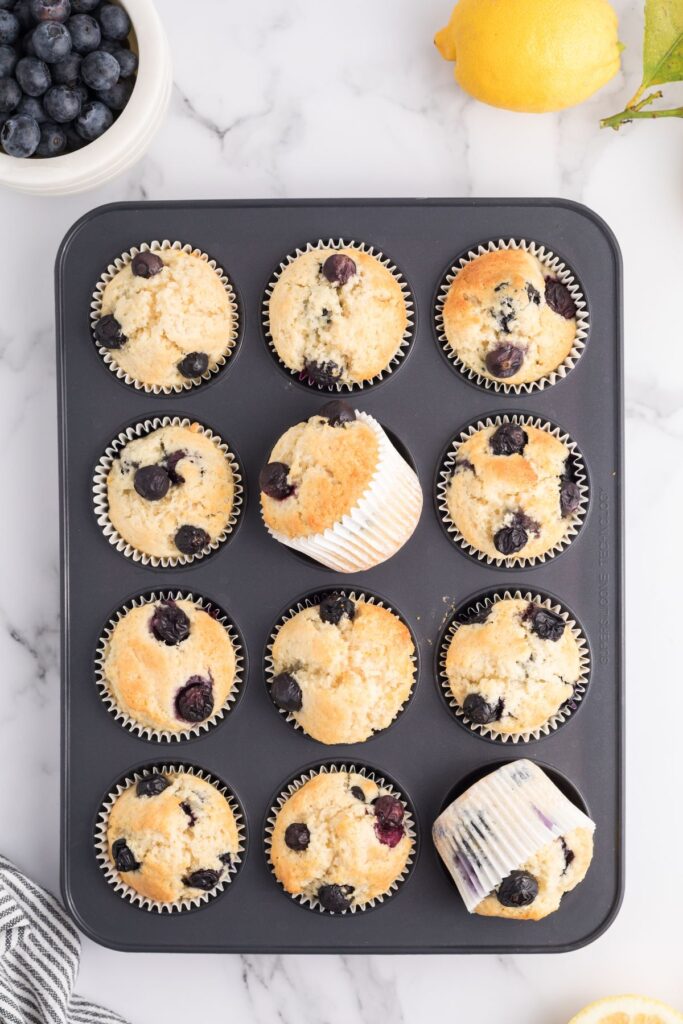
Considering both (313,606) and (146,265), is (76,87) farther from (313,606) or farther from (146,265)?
(313,606)

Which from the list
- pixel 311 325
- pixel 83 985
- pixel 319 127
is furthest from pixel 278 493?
pixel 83 985

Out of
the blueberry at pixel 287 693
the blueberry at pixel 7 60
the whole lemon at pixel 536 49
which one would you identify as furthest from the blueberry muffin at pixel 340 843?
the blueberry at pixel 7 60

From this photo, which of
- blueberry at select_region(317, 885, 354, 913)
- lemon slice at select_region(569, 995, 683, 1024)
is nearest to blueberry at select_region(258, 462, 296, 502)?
blueberry at select_region(317, 885, 354, 913)

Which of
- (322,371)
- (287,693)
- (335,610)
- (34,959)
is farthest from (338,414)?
(34,959)

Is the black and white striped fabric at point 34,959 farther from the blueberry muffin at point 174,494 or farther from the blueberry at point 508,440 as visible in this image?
the blueberry at point 508,440

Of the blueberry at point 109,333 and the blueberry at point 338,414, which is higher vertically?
the blueberry at point 109,333

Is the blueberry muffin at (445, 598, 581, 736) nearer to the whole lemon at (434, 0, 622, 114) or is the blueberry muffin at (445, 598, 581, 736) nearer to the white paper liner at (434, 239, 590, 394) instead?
the white paper liner at (434, 239, 590, 394)
